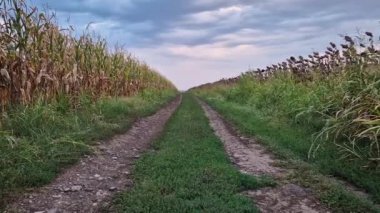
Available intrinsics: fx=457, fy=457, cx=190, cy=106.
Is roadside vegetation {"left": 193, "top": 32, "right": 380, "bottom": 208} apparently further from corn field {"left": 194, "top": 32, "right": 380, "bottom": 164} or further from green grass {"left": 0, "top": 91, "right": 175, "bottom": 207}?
green grass {"left": 0, "top": 91, "right": 175, "bottom": 207}

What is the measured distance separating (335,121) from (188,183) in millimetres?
3479

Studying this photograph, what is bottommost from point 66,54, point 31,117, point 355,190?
point 355,190

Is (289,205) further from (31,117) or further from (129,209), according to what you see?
(31,117)

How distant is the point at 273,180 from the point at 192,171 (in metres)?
1.15

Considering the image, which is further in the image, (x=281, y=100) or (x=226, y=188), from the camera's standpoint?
(x=281, y=100)

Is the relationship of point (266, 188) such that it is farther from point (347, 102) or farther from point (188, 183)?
point (347, 102)

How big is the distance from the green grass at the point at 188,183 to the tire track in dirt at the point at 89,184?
277mm

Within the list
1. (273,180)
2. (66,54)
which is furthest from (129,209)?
(66,54)

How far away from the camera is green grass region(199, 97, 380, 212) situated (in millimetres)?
5500

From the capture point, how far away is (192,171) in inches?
258

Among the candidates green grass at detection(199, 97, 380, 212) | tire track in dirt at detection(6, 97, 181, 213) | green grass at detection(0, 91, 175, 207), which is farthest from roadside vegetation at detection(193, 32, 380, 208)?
green grass at detection(0, 91, 175, 207)

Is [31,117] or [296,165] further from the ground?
[31,117]

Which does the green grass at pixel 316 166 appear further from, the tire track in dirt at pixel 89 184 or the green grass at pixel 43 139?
the green grass at pixel 43 139

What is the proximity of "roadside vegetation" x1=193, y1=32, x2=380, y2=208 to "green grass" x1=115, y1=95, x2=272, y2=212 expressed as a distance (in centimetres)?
124
